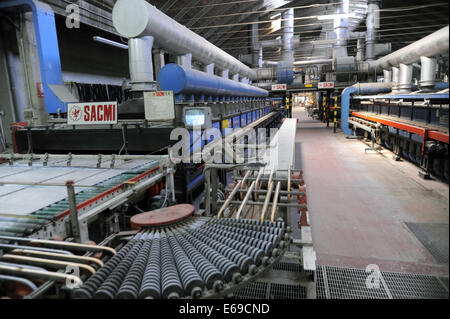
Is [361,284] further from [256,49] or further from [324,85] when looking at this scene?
[256,49]

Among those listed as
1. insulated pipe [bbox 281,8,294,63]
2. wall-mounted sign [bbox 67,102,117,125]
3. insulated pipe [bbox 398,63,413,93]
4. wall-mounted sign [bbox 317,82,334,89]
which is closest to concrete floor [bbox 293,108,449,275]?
insulated pipe [bbox 398,63,413,93]

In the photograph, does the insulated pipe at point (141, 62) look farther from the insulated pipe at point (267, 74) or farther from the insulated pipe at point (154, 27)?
the insulated pipe at point (267, 74)

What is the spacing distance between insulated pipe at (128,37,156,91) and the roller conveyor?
122 inches

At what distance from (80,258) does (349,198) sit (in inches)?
153

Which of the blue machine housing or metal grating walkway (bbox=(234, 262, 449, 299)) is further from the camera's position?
the blue machine housing

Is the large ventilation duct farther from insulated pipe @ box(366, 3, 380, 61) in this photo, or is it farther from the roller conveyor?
the roller conveyor

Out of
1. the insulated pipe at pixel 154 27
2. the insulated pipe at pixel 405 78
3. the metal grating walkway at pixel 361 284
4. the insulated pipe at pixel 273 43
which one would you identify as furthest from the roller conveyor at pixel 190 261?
the insulated pipe at pixel 273 43

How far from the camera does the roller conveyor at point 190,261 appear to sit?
4.06ft

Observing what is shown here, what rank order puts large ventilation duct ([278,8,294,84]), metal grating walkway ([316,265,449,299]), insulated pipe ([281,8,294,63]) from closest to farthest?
metal grating walkway ([316,265,449,299]) < large ventilation duct ([278,8,294,84]) < insulated pipe ([281,8,294,63])

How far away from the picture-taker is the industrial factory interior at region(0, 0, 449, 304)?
131 centimetres

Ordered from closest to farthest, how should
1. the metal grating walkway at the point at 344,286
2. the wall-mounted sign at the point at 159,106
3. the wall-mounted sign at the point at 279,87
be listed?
the metal grating walkway at the point at 344,286 < the wall-mounted sign at the point at 159,106 < the wall-mounted sign at the point at 279,87

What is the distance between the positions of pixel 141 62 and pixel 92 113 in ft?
3.43

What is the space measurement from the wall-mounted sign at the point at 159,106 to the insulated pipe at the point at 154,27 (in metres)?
1.04

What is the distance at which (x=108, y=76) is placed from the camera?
10.3 m
